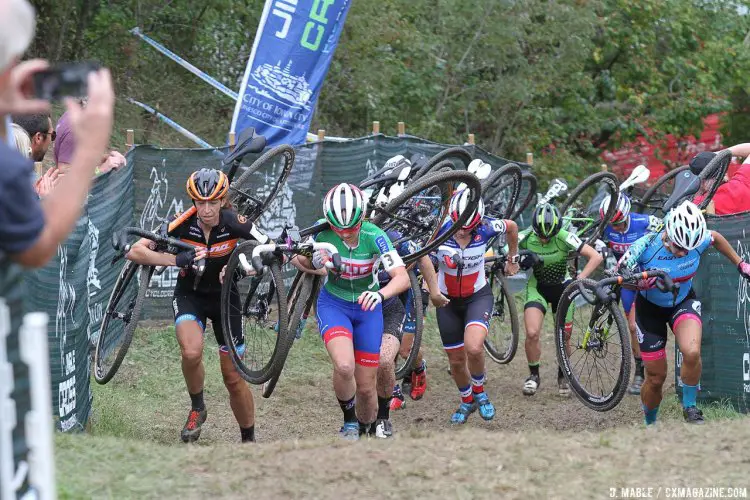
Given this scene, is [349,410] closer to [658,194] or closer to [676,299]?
[676,299]

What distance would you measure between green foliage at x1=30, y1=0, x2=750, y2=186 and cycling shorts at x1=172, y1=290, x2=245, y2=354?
8.35 metres

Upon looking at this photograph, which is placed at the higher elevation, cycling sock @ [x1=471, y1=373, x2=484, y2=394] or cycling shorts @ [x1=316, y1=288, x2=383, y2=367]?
cycling shorts @ [x1=316, y1=288, x2=383, y2=367]

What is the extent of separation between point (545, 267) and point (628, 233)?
114 centimetres

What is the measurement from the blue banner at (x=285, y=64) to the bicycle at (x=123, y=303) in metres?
3.49

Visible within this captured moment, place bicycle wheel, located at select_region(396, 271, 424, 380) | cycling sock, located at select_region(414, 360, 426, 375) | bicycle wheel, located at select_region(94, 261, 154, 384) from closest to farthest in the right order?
bicycle wheel, located at select_region(94, 261, 154, 384)
bicycle wheel, located at select_region(396, 271, 424, 380)
cycling sock, located at select_region(414, 360, 426, 375)

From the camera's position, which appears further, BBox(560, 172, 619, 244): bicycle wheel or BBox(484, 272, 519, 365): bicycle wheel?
BBox(484, 272, 519, 365): bicycle wheel

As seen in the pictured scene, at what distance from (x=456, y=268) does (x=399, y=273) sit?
2.53 metres

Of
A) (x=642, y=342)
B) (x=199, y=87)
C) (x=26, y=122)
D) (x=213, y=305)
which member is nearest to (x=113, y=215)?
(x=213, y=305)

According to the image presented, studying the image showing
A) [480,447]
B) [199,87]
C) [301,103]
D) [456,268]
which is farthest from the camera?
[199,87]

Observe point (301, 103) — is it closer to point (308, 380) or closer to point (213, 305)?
point (308, 380)

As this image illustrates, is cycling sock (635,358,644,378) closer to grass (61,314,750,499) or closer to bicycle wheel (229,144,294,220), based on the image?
grass (61,314,750,499)

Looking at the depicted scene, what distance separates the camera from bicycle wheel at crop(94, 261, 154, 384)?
879cm

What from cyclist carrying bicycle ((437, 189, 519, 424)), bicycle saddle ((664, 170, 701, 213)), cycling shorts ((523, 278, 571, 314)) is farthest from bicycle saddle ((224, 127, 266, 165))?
bicycle saddle ((664, 170, 701, 213))

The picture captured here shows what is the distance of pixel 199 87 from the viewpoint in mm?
18641
